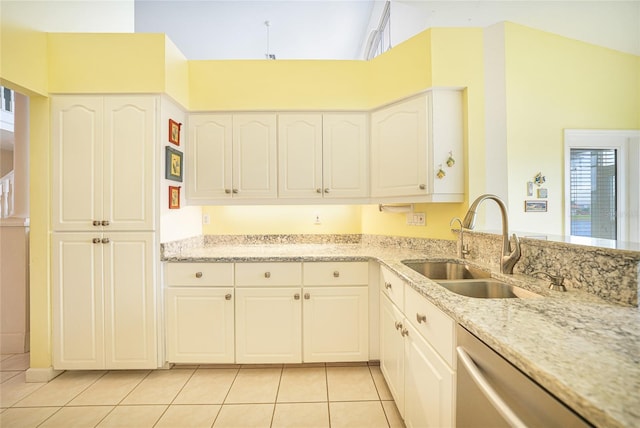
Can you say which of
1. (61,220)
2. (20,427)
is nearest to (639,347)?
(20,427)

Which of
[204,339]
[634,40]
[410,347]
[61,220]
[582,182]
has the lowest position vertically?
[204,339]

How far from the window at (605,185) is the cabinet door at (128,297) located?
13.1ft

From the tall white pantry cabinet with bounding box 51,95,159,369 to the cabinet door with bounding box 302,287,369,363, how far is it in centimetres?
117

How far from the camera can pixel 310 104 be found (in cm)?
242

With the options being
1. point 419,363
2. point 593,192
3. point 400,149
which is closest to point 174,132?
point 400,149

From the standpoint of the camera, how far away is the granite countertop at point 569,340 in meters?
0.51

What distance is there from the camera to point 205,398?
6.08 ft

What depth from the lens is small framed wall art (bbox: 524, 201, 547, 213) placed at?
2.70 metres

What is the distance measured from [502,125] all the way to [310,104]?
1.57 metres

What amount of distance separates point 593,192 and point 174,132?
4214 millimetres

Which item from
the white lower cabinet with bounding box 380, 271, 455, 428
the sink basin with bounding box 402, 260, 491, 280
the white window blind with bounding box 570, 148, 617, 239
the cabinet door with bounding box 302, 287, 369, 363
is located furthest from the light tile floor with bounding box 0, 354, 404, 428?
the white window blind with bounding box 570, 148, 617, 239

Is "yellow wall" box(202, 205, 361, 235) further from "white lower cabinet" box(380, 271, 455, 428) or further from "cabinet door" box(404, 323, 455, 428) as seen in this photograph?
"cabinet door" box(404, 323, 455, 428)

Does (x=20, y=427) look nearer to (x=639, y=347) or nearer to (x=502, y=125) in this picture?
(x=639, y=347)

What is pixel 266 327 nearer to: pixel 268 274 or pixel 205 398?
pixel 268 274
